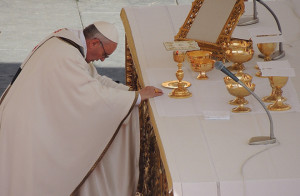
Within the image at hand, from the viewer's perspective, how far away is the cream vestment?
13.4 feet

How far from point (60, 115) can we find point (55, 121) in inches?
1.7

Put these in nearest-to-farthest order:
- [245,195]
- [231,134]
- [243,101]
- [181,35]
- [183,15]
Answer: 1. [245,195]
2. [231,134]
3. [243,101]
4. [181,35]
5. [183,15]

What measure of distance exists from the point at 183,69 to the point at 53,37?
0.91 metres

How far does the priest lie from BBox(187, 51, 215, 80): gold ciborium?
39 cm

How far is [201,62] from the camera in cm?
455

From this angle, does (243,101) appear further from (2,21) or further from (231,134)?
(2,21)

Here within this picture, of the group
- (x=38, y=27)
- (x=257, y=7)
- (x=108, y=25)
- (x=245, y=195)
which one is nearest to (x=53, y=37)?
(x=108, y=25)

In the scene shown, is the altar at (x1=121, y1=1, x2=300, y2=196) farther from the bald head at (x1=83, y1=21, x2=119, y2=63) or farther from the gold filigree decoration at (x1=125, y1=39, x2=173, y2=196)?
the bald head at (x1=83, y1=21, x2=119, y2=63)

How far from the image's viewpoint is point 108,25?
4230mm

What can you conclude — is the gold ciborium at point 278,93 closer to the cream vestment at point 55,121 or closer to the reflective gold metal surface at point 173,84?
the reflective gold metal surface at point 173,84

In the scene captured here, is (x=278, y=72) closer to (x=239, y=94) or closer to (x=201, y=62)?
(x=239, y=94)

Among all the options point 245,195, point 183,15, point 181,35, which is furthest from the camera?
point 183,15

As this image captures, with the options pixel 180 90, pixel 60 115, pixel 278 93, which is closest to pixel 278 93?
pixel 278 93

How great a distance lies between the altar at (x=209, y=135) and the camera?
3.16m
